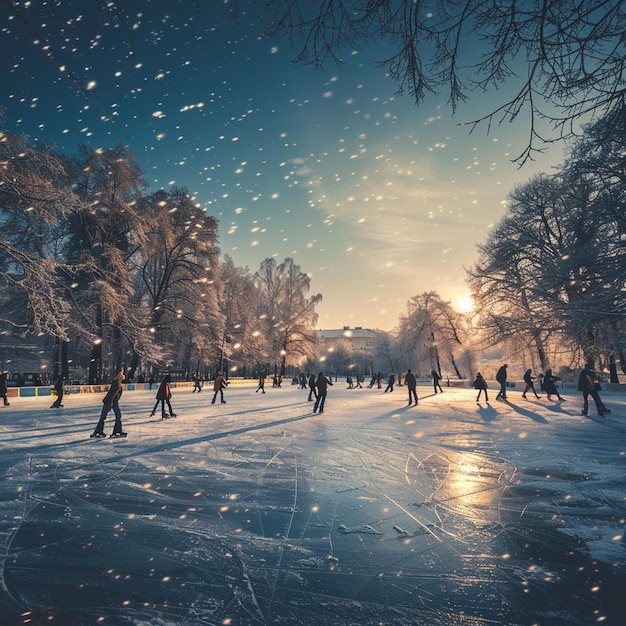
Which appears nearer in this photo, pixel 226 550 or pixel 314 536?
pixel 226 550

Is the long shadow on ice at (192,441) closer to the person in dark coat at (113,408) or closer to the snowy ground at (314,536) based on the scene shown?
the snowy ground at (314,536)

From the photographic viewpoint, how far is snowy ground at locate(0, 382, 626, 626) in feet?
6.97

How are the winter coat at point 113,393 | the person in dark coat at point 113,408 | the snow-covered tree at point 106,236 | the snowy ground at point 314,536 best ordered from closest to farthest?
the snowy ground at point 314,536, the person in dark coat at point 113,408, the winter coat at point 113,393, the snow-covered tree at point 106,236

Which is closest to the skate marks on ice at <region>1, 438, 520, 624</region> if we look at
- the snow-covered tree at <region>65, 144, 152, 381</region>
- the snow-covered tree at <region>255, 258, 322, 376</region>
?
the snow-covered tree at <region>65, 144, 152, 381</region>

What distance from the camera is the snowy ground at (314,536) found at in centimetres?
212

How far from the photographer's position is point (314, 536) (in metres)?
3.10

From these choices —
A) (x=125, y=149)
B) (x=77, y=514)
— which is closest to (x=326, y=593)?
(x=77, y=514)

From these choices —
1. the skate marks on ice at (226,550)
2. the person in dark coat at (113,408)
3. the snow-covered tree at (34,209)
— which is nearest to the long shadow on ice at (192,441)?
the skate marks on ice at (226,550)

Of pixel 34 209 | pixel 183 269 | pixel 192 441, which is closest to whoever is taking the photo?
pixel 192 441

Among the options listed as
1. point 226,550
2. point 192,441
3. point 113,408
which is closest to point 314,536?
point 226,550

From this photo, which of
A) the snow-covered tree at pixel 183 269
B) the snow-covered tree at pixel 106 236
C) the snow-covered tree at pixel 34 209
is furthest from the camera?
the snow-covered tree at pixel 183 269

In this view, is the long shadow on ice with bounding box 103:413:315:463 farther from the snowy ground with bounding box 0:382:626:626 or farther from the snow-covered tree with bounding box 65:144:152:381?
the snow-covered tree with bounding box 65:144:152:381

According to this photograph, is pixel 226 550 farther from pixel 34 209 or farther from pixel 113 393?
pixel 34 209

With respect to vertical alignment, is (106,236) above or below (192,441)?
above
